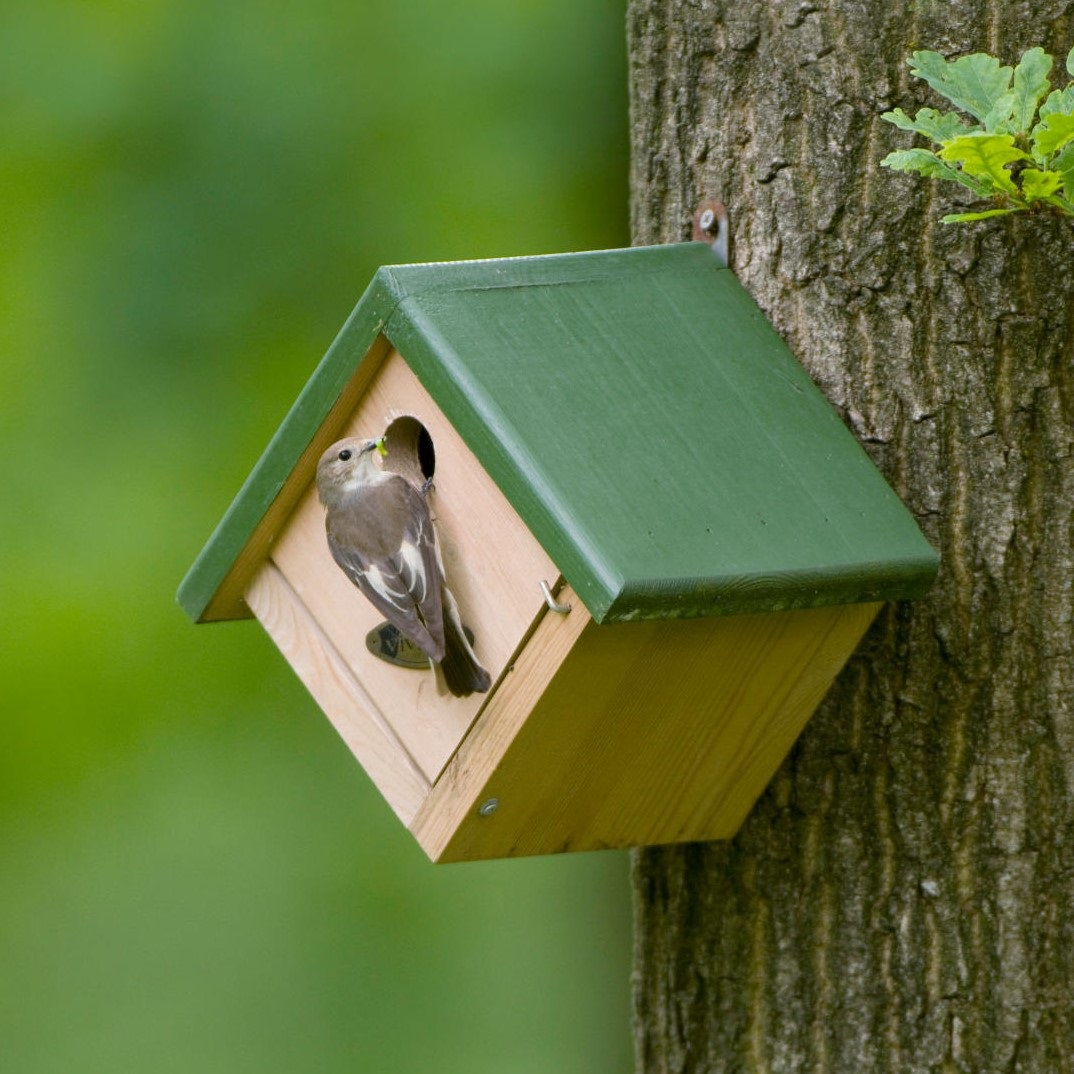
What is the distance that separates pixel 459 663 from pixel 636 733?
11.7 inches

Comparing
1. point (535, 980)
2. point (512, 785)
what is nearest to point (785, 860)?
point (512, 785)

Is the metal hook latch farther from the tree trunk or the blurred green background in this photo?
the blurred green background

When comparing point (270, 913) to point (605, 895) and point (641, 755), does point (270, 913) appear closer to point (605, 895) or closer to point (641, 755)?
point (605, 895)

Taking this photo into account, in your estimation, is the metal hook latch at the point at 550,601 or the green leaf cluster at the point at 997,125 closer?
the green leaf cluster at the point at 997,125

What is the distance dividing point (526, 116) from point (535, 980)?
4.13m

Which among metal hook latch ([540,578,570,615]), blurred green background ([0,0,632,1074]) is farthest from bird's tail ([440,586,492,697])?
blurred green background ([0,0,632,1074])

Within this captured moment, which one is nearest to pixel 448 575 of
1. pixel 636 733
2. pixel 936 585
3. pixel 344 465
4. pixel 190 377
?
pixel 344 465

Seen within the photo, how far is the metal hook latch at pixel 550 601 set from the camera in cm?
226

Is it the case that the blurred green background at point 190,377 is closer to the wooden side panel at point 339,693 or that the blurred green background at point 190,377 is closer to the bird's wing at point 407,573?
the wooden side panel at point 339,693

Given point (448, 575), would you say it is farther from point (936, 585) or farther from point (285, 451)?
point (936, 585)

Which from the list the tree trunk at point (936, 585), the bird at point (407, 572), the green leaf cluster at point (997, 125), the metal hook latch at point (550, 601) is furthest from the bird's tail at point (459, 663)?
the green leaf cluster at point (997, 125)

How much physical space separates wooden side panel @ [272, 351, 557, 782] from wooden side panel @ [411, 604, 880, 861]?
0.19ft

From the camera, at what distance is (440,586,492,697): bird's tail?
7.95 ft

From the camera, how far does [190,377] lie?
20.9 ft
